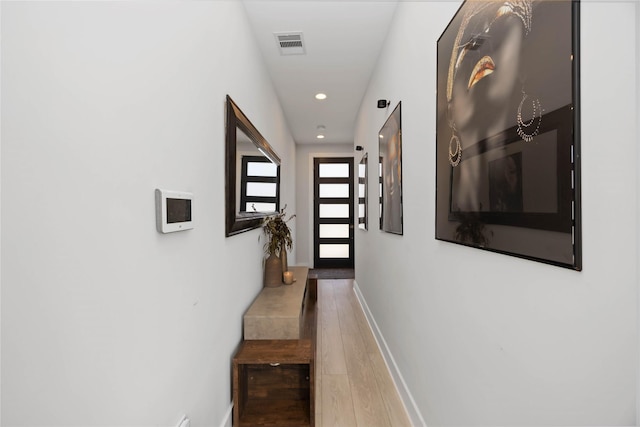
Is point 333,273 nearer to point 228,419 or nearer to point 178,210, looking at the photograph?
point 228,419

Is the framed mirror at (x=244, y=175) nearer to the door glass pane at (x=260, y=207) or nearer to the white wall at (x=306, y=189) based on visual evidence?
the door glass pane at (x=260, y=207)

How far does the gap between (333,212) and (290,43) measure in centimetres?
→ 411

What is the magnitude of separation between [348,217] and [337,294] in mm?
2216

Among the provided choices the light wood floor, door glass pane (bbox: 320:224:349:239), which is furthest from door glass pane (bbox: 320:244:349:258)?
the light wood floor

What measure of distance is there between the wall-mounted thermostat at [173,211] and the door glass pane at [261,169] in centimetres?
107

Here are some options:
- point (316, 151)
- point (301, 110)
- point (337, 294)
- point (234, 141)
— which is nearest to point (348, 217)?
point (316, 151)

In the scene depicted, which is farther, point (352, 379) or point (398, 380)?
point (352, 379)

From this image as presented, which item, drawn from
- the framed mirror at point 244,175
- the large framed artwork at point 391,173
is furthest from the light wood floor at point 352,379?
the framed mirror at point 244,175

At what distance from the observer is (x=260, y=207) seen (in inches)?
101

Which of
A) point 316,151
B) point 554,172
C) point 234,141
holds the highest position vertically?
point 316,151

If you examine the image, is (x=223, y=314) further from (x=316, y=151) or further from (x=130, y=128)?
(x=316, y=151)

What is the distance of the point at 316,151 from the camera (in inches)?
253

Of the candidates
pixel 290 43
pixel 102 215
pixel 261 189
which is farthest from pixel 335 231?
pixel 102 215

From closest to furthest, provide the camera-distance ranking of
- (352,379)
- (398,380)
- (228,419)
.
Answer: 1. (228,419)
2. (398,380)
3. (352,379)
